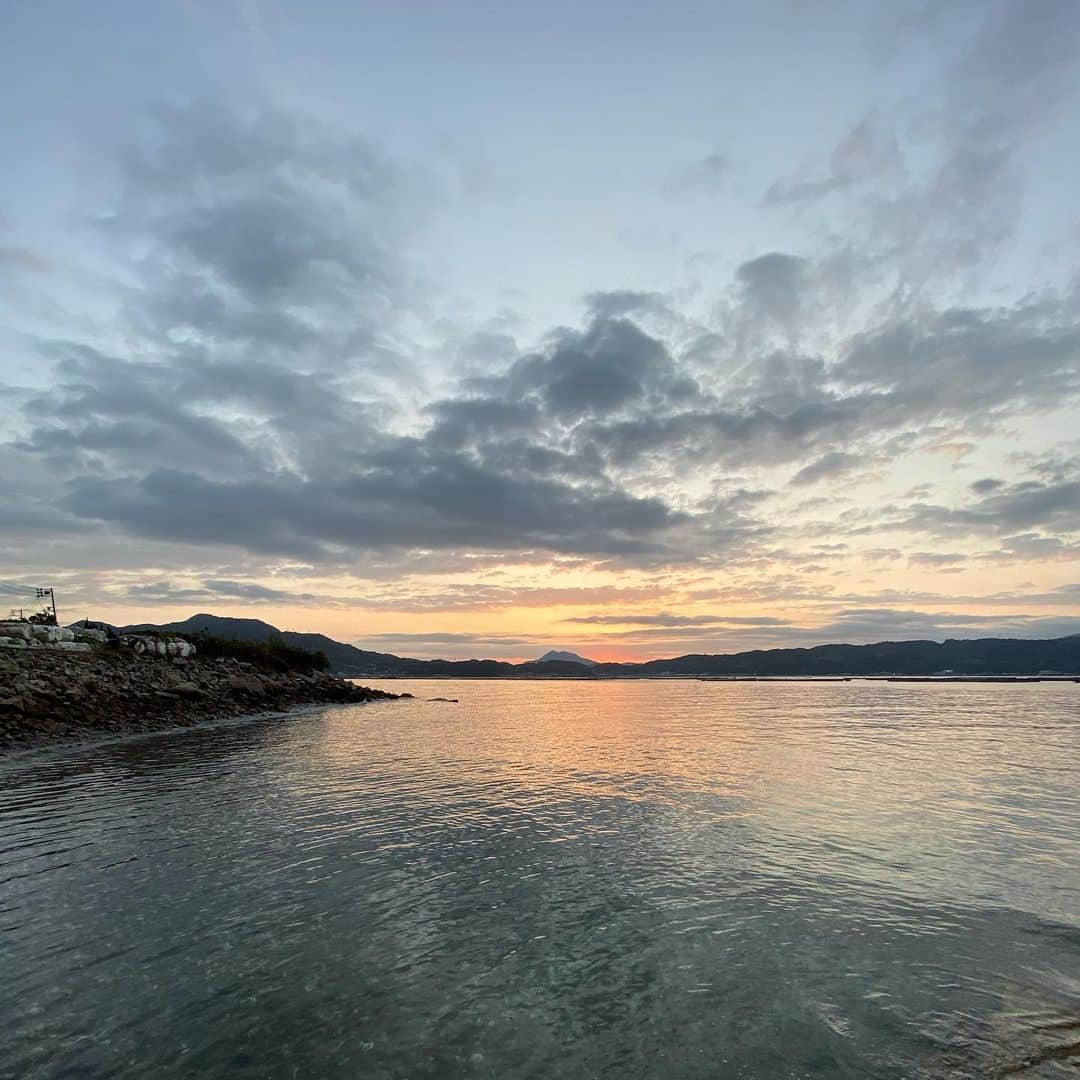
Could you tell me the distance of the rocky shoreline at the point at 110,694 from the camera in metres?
38.5

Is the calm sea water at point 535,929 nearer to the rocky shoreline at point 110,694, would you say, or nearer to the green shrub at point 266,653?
the rocky shoreline at point 110,694

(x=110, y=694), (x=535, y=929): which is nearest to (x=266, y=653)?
(x=110, y=694)

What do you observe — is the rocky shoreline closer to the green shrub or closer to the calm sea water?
the green shrub

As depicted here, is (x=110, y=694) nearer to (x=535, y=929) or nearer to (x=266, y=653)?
(x=535, y=929)

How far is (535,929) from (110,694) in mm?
47114

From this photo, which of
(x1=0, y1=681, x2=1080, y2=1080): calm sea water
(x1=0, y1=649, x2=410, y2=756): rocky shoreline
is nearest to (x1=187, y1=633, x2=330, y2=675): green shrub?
(x1=0, y1=649, x2=410, y2=756): rocky shoreline

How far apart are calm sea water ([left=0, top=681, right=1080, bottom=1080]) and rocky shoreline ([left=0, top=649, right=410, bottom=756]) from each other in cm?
1243

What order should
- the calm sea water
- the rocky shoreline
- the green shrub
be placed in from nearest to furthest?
1. the calm sea water
2. the rocky shoreline
3. the green shrub

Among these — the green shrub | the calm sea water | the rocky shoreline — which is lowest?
the calm sea water

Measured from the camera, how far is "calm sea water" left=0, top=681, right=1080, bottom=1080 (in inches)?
342

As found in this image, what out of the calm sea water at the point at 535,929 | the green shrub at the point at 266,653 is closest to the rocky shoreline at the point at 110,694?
the green shrub at the point at 266,653

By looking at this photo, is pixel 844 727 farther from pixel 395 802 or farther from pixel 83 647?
pixel 83 647

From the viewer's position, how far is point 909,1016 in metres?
9.55

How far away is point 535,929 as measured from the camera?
12797mm
